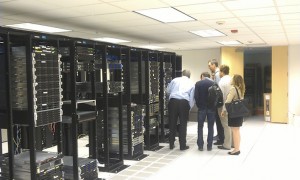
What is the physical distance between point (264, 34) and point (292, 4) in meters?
3.04

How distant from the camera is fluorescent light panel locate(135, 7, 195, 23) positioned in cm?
428

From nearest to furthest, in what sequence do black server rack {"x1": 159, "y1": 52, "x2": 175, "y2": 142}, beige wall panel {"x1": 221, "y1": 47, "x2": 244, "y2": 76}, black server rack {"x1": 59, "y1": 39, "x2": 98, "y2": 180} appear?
1. black server rack {"x1": 59, "y1": 39, "x2": 98, "y2": 180}
2. black server rack {"x1": 159, "y1": 52, "x2": 175, "y2": 142}
3. beige wall panel {"x1": 221, "y1": 47, "x2": 244, "y2": 76}

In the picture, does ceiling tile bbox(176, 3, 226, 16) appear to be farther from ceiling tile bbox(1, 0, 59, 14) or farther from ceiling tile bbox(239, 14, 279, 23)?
ceiling tile bbox(1, 0, 59, 14)

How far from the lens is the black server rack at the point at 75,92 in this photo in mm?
3631

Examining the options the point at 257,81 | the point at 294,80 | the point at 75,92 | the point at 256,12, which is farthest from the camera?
the point at 257,81

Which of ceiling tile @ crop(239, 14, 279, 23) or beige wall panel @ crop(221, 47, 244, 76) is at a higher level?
ceiling tile @ crop(239, 14, 279, 23)

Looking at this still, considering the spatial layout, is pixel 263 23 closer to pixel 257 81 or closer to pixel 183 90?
pixel 183 90

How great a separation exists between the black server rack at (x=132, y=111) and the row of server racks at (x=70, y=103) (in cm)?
2

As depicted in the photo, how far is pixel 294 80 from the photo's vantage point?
928 centimetres

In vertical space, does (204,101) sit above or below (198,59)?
below

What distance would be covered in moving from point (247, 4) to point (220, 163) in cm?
247

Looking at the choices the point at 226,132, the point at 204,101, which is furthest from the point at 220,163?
the point at 204,101

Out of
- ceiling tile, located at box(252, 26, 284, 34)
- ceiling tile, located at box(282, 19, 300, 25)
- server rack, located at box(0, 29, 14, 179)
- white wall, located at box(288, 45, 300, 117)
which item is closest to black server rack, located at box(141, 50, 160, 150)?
ceiling tile, located at box(252, 26, 284, 34)

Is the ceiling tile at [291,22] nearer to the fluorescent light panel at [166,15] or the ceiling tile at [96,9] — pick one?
the fluorescent light panel at [166,15]
